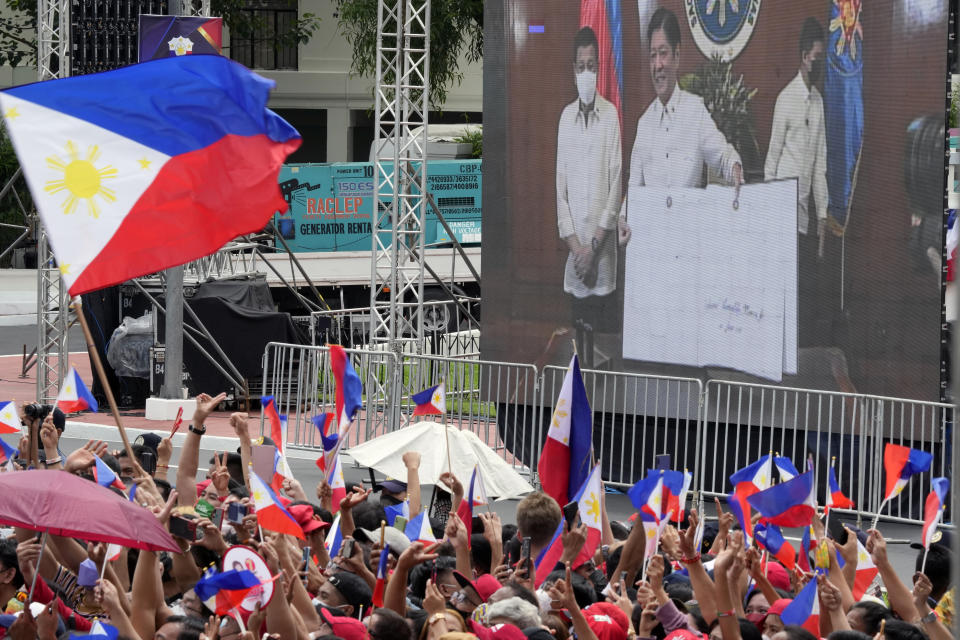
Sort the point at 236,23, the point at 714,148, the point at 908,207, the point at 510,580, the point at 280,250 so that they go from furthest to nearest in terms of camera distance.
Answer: the point at 236,23
the point at 280,250
the point at 714,148
the point at 908,207
the point at 510,580

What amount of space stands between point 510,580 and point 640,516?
1.48 m

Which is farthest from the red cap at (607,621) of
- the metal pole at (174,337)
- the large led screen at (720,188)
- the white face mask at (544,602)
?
the metal pole at (174,337)

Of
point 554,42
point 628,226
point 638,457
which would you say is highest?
point 554,42

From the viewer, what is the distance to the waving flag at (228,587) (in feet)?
19.7

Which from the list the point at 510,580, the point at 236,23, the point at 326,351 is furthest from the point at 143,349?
A: the point at 236,23

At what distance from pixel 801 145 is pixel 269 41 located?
33053mm

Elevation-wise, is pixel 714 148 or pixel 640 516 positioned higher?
pixel 714 148

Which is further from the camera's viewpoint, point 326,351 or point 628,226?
point 326,351

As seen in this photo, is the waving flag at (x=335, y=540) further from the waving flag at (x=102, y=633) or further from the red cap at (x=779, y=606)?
the red cap at (x=779, y=606)

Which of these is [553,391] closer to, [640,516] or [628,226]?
[628,226]

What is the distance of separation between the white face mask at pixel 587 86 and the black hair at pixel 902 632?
8.72 m

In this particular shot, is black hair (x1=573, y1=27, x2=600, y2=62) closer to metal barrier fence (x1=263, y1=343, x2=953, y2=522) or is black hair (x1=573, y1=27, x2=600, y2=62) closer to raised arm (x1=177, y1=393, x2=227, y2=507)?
metal barrier fence (x1=263, y1=343, x2=953, y2=522)

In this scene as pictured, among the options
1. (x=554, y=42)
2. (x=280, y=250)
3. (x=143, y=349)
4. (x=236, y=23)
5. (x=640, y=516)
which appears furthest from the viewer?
(x=236, y=23)

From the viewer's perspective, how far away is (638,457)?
14.7 m
